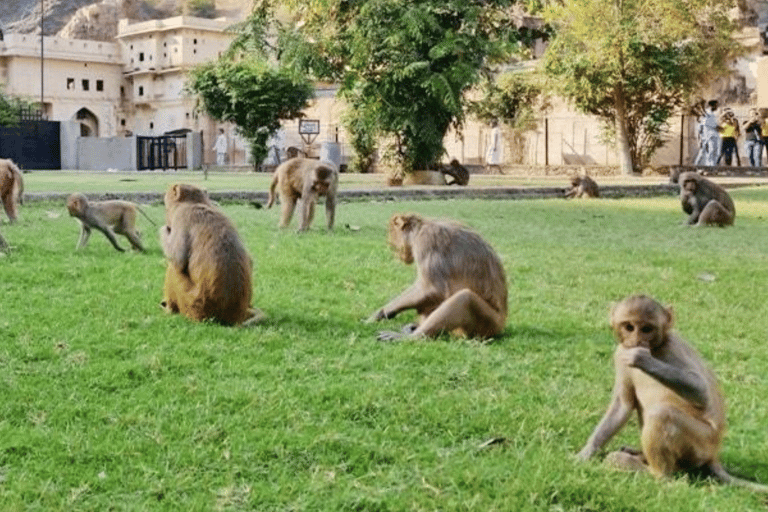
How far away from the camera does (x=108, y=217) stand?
10281mm

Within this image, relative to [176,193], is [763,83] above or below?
above

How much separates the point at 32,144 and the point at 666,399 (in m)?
48.5

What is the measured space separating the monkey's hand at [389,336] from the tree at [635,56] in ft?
97.0

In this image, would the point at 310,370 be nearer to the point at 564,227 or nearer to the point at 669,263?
the point at 669,263

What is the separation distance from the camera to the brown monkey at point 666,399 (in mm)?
3893

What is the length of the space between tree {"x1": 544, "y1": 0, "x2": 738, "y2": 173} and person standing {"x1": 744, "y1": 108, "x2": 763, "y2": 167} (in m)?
2.29

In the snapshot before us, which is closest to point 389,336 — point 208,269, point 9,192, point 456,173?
point 208,269

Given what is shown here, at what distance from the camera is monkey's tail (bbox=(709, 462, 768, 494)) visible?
154 inches

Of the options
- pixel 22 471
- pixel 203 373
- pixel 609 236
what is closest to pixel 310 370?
pixel 203 373

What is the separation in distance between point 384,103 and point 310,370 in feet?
69.2

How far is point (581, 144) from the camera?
44.4m

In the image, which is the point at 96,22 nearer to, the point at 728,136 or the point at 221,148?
the point at 221,148

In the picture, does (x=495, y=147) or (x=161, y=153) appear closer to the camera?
(x=495, y=147)

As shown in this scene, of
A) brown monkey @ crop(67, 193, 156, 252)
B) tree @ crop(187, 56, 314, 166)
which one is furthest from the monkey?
tree @ crop(187, 56, 314, 166)
